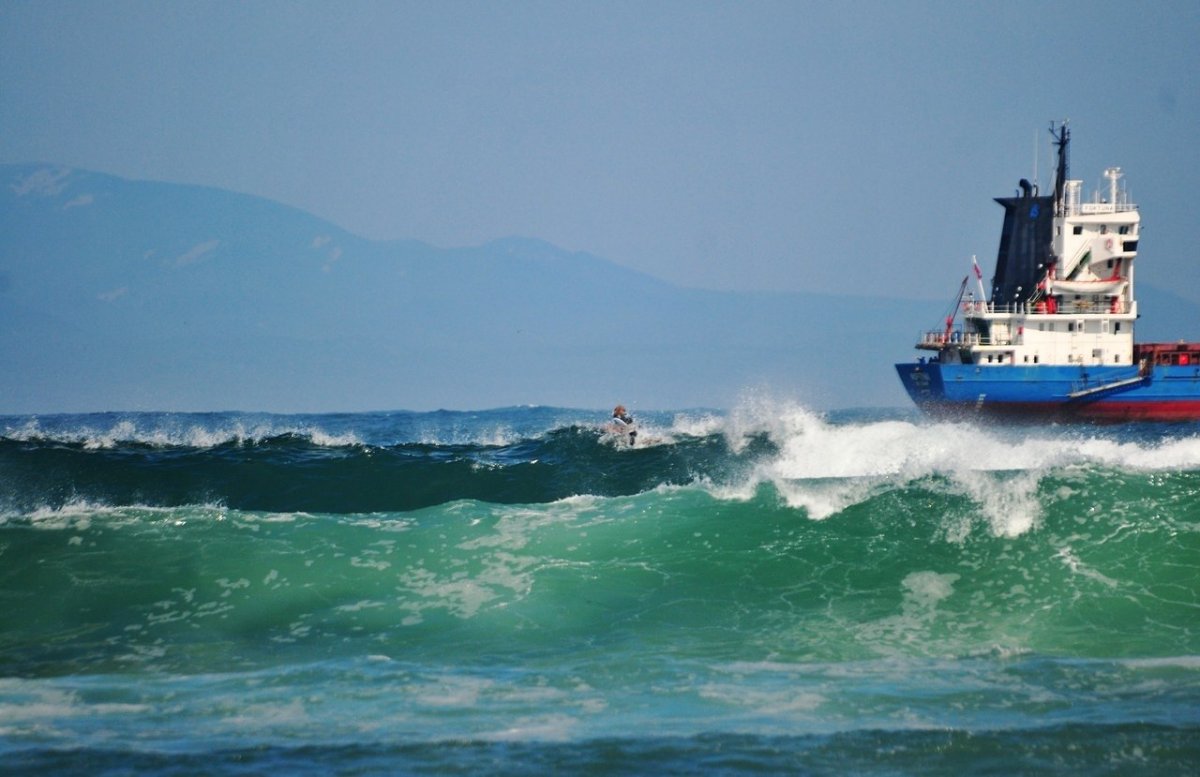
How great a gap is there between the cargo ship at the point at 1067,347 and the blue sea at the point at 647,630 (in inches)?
1193

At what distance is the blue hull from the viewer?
171 feet

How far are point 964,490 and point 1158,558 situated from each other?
330cm

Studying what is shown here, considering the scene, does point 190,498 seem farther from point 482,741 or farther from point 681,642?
point 482,741

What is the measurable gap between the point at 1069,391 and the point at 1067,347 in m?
2.52

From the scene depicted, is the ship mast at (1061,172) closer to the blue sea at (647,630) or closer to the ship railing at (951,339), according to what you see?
the ship railing at (951,339)

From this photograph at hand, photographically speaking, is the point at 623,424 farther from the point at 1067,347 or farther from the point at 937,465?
the point at 1067,347

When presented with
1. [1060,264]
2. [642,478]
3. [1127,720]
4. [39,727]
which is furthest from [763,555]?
[1060,264]

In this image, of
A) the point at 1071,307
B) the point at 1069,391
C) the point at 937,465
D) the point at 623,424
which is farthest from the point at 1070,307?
the point at 937,465

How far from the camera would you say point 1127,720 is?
8820 mm

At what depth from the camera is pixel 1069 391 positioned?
5278 cm

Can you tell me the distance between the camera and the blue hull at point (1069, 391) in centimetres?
5219

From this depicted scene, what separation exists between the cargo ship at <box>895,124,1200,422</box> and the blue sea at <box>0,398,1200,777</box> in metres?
30.3

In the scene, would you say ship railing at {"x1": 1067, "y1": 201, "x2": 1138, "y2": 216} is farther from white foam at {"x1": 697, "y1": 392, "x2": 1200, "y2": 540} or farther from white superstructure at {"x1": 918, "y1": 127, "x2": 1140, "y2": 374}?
white foam at {"x1": 697, "y1": 392, "x2": 1200, "y2": 540}

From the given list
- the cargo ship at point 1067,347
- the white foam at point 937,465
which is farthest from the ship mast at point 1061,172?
the white foam at point 937,465
